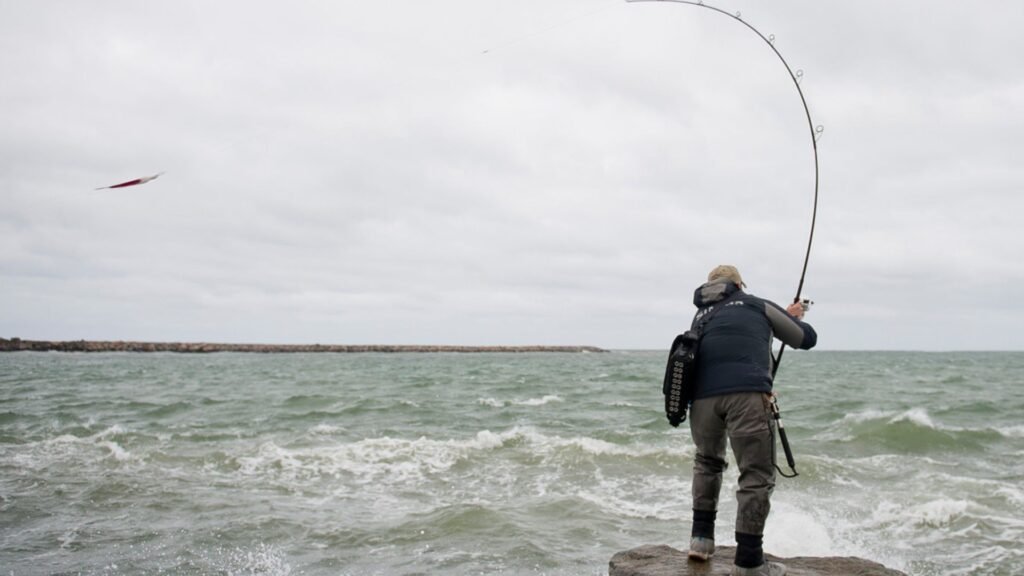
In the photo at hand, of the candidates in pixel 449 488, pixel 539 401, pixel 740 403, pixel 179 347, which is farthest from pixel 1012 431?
pixel 179 347

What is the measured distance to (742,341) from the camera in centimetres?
462

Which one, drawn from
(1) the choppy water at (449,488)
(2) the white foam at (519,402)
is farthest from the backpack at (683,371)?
(2) the white foam at (519,402)

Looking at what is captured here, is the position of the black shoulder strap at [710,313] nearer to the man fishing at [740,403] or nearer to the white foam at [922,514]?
the man fishing at [740,403]

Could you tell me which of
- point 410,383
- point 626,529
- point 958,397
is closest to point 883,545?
point 626,529

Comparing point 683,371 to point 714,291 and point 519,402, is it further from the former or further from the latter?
point 519,402

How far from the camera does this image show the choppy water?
6.98 metres

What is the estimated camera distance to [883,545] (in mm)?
A: 7523

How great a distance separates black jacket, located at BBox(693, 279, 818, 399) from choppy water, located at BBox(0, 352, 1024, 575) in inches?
102

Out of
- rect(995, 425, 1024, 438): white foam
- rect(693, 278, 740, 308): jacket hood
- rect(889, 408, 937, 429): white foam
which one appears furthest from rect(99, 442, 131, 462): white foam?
rect(995, 425, 1024, 438): white foam

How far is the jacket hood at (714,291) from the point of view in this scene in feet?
15.9

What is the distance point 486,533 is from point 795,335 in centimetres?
404

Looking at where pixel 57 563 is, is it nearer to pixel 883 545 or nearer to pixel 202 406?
pixel 883 545

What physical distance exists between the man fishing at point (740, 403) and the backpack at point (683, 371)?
0.12ft

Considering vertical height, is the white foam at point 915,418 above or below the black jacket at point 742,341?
below
